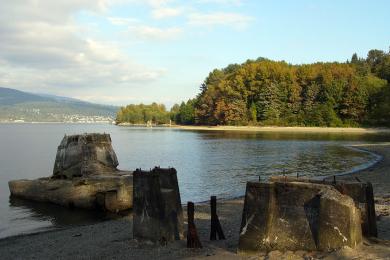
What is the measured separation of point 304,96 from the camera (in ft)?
501

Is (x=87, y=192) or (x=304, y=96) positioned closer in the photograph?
(x=87, y=192)

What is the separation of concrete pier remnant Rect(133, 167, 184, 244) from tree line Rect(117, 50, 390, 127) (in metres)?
113

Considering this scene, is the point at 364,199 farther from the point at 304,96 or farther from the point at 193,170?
the point at 304,96

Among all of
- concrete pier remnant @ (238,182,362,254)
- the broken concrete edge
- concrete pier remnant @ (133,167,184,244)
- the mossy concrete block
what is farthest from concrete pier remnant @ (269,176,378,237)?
the broken concrete edge

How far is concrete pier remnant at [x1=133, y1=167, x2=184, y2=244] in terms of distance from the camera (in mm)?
14594

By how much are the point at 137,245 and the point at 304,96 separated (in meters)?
144

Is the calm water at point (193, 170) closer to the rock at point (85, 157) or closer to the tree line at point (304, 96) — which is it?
the rock at point (85, 157)

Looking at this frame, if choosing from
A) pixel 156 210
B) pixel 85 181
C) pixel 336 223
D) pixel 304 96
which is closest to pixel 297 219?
pixel 336 223

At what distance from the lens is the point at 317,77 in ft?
495

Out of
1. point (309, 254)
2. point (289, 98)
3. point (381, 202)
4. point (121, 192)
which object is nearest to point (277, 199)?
point (309, 254)

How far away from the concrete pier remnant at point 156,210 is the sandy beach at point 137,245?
39 cm

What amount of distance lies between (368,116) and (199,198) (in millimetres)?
114459

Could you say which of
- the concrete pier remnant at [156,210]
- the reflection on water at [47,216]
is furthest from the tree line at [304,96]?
the concrete pier remnant at [156,210]

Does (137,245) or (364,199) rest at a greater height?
(364,199)
